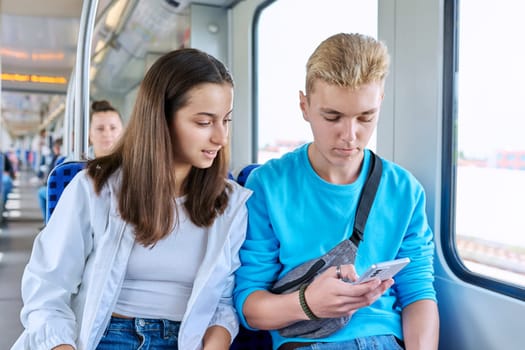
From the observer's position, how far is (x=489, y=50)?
6.11 feet

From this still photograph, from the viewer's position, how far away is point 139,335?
1.60m

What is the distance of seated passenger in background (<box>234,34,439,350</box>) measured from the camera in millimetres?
1546

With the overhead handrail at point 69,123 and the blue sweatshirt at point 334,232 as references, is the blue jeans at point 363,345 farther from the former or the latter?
the overhead handrail at point 69,123

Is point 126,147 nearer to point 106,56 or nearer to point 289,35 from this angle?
point 289,35

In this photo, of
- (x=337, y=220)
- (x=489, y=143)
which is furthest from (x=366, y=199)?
(x=489, y=143)

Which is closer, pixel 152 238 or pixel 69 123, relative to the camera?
pixel 152 238

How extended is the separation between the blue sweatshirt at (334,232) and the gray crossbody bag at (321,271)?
1.3 inches

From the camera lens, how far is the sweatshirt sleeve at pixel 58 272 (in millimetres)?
1479

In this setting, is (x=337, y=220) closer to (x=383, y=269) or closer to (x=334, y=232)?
(x=334, y=232)

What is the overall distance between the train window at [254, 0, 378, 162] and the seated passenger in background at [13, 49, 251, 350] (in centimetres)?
151

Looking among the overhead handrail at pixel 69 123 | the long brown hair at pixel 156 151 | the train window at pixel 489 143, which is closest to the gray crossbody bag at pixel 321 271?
the long brown hair at pixel 156 151

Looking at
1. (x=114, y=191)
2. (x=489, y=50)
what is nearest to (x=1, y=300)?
(x=114, y=191)

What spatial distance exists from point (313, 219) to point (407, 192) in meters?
0.32

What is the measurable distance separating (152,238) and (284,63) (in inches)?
85.9
